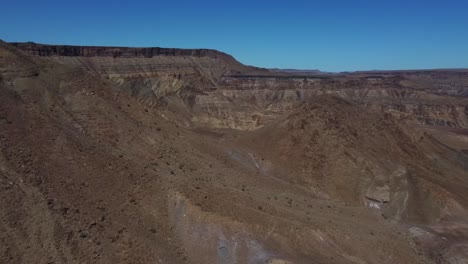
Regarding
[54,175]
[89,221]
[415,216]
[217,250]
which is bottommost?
[415,216]

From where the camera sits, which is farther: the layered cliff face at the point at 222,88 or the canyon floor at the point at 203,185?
the layered cliff face at the point at 222,88

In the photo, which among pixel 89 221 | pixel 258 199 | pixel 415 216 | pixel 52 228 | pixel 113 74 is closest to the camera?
pixel 52 228

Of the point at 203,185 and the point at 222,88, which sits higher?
the point at 203,185

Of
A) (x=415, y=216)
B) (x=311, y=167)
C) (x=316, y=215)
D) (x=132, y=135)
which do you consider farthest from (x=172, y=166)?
(x=415, y=216)

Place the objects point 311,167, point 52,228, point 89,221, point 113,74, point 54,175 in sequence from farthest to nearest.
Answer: point 113,74 < point 311,167 < point 54,175 < point 89,221 < point 52,228

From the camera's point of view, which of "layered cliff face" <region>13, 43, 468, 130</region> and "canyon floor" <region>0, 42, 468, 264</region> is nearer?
"canyon floor" <region>0, 42, 468, 264</region>

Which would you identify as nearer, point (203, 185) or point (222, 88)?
point (203, 185)

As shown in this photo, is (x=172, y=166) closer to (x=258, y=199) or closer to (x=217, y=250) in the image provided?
(x=258, y=199)

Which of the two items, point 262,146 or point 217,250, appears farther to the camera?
point 262,146
